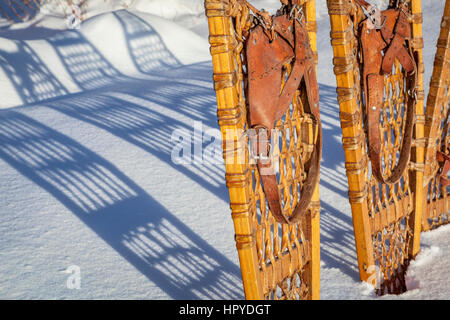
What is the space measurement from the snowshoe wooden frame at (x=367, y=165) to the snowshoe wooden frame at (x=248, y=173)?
18 cm

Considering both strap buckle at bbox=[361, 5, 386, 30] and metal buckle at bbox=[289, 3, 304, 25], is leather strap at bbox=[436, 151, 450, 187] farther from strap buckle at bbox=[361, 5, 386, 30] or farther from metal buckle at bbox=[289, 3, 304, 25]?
metal buckle at bbox=[289, 3, 304, 25]

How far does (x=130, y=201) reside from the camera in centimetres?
297

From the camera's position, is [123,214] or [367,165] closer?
[367,165]

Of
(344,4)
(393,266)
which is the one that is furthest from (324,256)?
(344,4)

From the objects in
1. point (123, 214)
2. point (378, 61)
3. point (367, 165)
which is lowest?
point (123, 214)

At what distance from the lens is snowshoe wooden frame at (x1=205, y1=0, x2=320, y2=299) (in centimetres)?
129

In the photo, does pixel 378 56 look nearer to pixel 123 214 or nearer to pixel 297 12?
pixel 297 12

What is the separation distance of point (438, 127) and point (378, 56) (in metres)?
0.72

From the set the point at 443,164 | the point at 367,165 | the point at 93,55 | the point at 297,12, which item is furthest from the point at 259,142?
the point at 93,55

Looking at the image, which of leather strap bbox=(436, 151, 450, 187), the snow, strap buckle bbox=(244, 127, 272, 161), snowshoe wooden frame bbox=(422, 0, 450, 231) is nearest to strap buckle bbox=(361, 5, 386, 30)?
snowshoe wooden frame bbox=(422, 0, 450, 231)

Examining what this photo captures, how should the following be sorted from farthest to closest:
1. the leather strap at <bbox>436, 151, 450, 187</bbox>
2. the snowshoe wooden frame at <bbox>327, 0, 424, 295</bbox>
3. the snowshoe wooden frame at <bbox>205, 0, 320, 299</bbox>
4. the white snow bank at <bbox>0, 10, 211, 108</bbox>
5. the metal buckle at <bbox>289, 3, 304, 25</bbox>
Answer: the white snow bank at <bbox>0, 10, 211, 108</bbox>
the leather strap at <bbox>436, 151, 450, 187</bbox>
the snowshoe wooden frame at <bbox>327, 0, 424, 295</bbox>
the metal buckle at <bbox>289, 3, 304, 25</bbox>
the snowshoe wooden frame at <bbox>205, 0, 320, 299</bbox>

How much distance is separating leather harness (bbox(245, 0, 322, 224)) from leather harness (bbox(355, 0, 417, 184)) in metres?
0.36

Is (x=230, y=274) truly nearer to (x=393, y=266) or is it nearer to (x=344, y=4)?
(x=393, y=266)

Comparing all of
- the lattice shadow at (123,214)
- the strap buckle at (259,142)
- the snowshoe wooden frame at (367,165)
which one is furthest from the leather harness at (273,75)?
the lattice shadow at (123,214)
